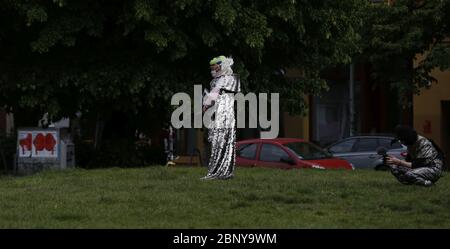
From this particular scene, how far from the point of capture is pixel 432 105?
1220 inches

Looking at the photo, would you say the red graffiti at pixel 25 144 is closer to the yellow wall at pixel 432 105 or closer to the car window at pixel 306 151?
the car window at pixel 306 151

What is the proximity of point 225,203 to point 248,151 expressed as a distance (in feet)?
37.3

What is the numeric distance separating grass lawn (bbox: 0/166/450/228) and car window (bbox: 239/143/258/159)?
7.76m

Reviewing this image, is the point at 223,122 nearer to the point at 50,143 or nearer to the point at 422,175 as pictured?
the point at 422,175

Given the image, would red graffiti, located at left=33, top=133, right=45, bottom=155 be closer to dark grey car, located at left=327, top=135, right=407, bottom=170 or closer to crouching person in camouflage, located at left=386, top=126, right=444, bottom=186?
dark grey car, located at left=327, top=135, right=407, bottom=170

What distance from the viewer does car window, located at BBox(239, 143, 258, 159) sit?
21.9 metres

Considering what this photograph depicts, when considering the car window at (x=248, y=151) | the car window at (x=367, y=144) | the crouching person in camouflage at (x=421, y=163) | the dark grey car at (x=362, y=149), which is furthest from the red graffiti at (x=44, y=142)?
the crouching person in camouflage at (x=421, y=163)

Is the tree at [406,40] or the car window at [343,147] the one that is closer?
the tree at [406,40]

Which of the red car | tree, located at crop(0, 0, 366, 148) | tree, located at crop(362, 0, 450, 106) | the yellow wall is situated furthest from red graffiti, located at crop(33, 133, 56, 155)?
the yellow wall

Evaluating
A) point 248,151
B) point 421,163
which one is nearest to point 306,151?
point 248,151

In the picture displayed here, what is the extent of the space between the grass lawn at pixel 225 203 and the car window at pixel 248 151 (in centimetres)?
776

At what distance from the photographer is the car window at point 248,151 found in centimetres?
2191

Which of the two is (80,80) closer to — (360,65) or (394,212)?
(394,212)
